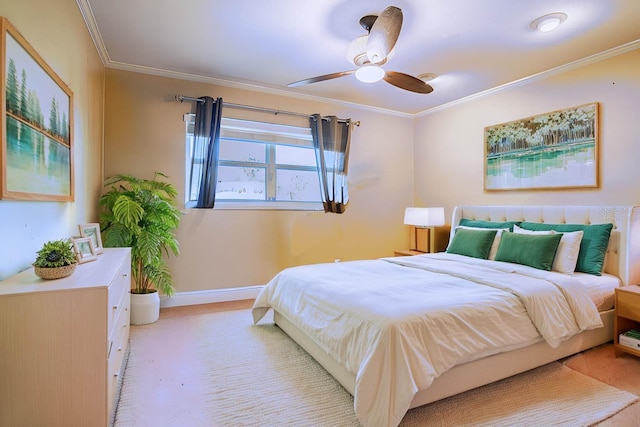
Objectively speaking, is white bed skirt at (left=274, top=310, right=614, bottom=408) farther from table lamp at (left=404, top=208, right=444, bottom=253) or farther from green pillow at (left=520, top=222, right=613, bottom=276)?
table lamp at (left=404, top=208, right=444, bottom=253)

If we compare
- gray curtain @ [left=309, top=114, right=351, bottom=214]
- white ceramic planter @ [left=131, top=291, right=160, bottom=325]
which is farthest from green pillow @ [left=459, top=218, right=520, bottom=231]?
white ceramic planter @ [left=131, top=291, right=160, bottom=325]

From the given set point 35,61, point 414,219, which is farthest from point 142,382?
point 414,219

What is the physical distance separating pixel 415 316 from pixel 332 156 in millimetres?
2938

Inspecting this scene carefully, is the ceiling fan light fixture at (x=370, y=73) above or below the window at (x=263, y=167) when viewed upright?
above

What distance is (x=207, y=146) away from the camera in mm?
3674

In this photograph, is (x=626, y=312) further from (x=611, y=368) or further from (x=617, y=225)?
(x=617, y=225)

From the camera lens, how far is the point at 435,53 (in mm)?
3092

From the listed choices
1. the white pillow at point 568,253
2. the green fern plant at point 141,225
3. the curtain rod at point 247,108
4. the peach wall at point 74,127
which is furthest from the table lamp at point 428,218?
the peach wall at point 74,127

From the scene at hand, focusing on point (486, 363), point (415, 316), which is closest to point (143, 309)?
point (415, 316)

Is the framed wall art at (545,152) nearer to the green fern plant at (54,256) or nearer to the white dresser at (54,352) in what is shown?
the white dresser at (54,352)

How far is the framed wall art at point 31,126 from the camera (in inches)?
54.8

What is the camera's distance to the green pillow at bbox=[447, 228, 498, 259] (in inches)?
132

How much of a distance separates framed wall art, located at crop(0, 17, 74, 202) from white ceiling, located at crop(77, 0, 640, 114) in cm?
99

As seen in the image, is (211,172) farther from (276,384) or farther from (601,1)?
(601,1)
